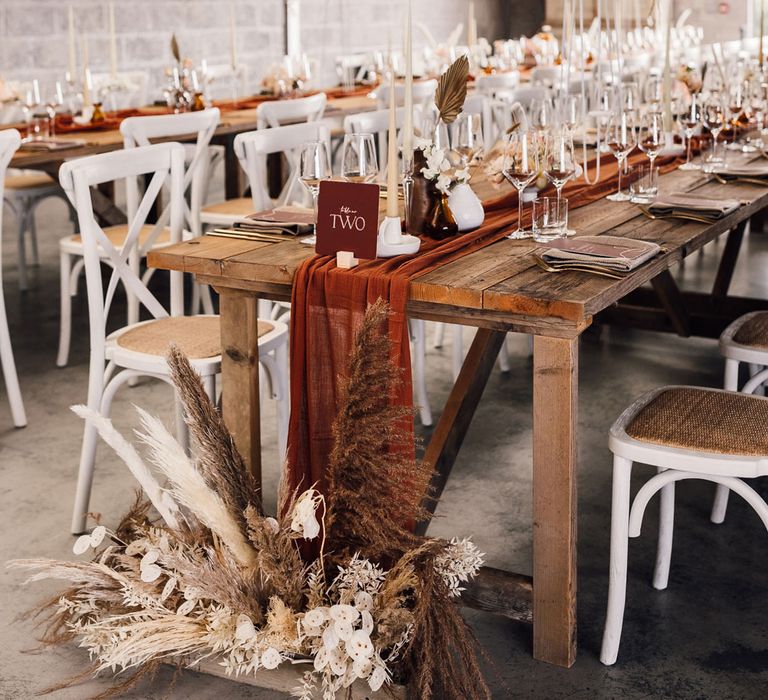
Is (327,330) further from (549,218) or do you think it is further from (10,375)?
(10,375)

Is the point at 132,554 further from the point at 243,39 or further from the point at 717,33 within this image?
the point at 717,33

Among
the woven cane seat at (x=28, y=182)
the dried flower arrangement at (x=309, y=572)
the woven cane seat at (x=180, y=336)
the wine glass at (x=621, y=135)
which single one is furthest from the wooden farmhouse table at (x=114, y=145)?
the dried flower arrangement at (x=309, y=572)

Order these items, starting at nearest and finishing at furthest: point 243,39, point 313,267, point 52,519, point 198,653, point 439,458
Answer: point 198,653 → point 313,267 → point 439,458 → point 52,519 → point 243,39

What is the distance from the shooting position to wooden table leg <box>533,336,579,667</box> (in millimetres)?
2074

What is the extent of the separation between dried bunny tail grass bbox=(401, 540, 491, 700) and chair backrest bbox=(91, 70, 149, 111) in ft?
12.9

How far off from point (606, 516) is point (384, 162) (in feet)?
8.48

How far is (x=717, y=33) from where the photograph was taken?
11.7 metres

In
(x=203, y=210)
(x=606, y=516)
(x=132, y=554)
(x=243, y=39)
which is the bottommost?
(x=606, y=516)

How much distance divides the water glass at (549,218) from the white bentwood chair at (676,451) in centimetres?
43

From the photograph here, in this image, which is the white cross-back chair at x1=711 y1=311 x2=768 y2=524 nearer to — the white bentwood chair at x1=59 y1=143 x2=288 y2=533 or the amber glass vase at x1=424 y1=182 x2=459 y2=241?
the amber glass vase at x1=424 y1=182 x2=459 y2=241

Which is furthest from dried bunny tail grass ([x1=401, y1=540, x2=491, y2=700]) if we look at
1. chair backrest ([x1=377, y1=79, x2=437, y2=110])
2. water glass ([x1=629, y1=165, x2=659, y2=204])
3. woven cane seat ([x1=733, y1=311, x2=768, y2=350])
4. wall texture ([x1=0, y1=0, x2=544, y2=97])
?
wall texture ([x1=0, y1=0, x2=544, y2=97])

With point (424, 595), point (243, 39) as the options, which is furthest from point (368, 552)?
point (243, 39)

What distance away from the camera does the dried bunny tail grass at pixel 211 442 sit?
2.01 m

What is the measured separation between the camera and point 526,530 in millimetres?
2865
